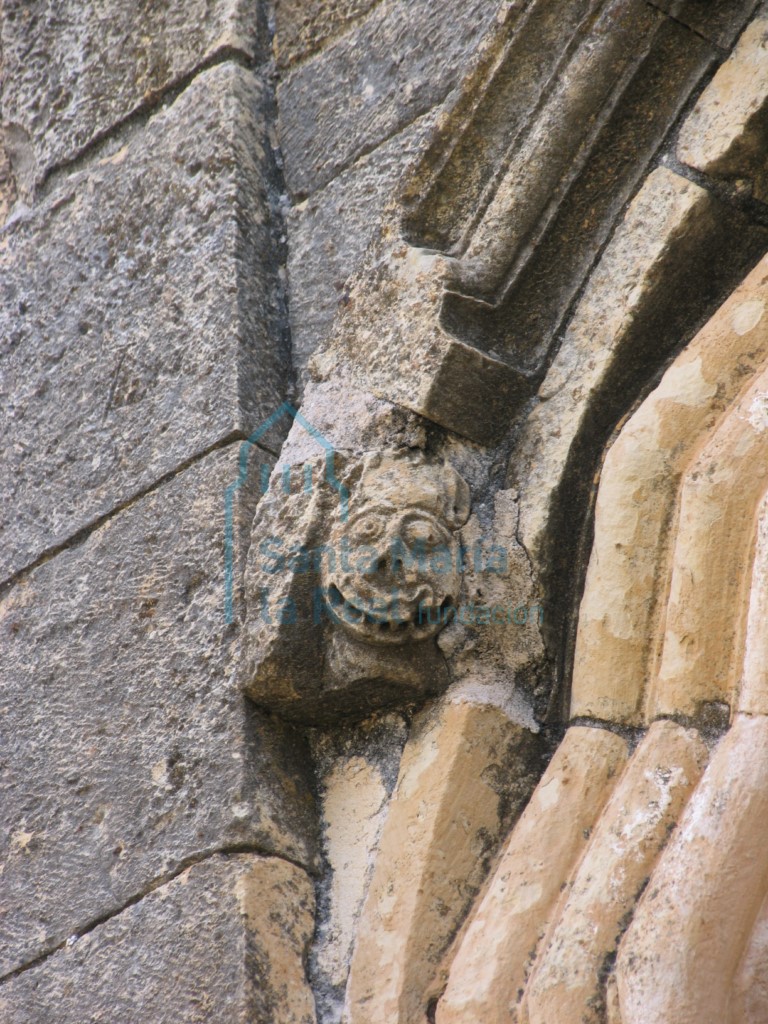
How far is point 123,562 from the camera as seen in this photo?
2006 mm

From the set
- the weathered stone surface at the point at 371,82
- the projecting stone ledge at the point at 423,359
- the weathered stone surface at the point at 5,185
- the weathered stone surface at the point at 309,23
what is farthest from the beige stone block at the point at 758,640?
the weathered stone surface at the point at 5,185

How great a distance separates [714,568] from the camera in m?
1.53

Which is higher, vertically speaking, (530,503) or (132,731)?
(530,503)

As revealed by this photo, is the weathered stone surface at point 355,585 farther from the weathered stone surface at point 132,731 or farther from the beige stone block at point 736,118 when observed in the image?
the beige stone block at point 736,118

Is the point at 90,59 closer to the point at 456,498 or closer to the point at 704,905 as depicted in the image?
the point at 456,498

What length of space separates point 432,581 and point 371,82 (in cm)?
101

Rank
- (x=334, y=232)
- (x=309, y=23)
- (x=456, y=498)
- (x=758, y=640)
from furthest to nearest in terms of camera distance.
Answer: (x=309, y=23) < (x=334, y=232) < (x=456, y=498) < (x=758, y=640)

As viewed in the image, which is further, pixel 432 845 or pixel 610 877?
pixel 432 845

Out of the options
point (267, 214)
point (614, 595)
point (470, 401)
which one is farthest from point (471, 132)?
point (614, 595)

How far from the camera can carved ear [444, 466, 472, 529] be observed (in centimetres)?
169

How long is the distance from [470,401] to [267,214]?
0.67m

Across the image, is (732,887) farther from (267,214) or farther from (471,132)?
(267,214)

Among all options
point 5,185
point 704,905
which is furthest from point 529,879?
point 5,185

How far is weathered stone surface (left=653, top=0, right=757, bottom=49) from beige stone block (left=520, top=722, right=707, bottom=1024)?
940mm
